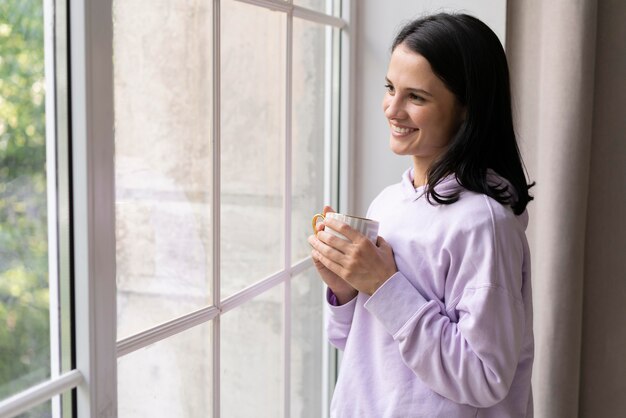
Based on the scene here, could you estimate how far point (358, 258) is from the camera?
105 cm

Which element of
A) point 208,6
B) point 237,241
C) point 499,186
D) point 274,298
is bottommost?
point 274,298

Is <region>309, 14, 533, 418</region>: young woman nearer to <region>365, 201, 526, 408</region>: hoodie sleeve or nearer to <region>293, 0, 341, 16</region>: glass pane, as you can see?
<region>365, 201, 526, 408</region>: hoodie sleeve

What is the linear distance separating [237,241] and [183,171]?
23 centimetres

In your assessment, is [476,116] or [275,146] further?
[275,146]

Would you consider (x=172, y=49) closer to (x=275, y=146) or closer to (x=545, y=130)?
(x=275, y=146)

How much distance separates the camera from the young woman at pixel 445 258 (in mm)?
986

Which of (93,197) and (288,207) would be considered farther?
(288,207)

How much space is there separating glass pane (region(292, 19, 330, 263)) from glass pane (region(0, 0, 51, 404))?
78 cm

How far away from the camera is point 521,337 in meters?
1.01

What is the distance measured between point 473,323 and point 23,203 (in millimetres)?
609

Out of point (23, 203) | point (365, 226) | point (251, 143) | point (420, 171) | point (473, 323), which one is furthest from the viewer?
point (251, 143)

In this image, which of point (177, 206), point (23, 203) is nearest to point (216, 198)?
point (177, 206)

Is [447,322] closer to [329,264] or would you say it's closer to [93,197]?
[329,264]

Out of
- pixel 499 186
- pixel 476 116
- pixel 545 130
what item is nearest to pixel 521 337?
pixel 499 186
